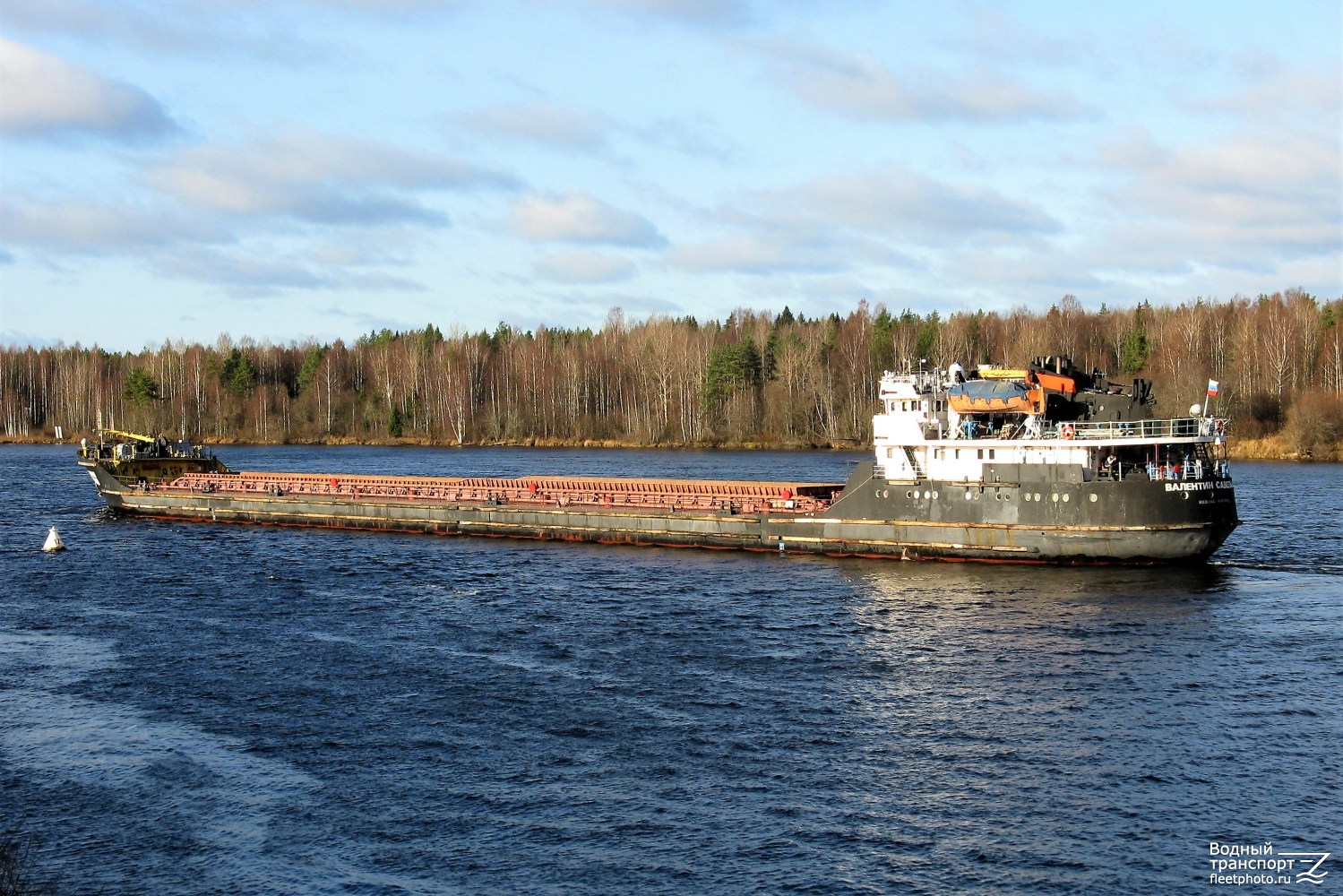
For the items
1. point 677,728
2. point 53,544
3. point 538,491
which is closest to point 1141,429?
point 677,728

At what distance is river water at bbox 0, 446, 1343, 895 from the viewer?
70.2 ft

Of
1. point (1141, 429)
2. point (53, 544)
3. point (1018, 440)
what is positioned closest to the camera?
point (1141, 429)

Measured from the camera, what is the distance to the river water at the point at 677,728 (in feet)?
70.2

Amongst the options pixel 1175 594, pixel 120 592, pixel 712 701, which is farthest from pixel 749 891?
pixel 120 592

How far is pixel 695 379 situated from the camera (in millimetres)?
157000

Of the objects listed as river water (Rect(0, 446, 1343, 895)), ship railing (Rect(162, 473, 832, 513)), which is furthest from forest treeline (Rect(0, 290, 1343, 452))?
river water (Rect(0, 446, 1343, 895))

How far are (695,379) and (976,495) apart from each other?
10905cm

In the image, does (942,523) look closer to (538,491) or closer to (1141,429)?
(1141,429)

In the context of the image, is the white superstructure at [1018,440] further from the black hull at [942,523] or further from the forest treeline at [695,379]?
the forest treeline at [695,379]

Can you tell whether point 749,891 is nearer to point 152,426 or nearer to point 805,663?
point 805,663

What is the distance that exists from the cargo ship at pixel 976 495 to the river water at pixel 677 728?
172 cm

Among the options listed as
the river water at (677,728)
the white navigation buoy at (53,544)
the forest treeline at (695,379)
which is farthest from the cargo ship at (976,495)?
the forest treeline at (695,379)

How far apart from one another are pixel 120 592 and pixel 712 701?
1143 inches

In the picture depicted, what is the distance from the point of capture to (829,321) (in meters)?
178
